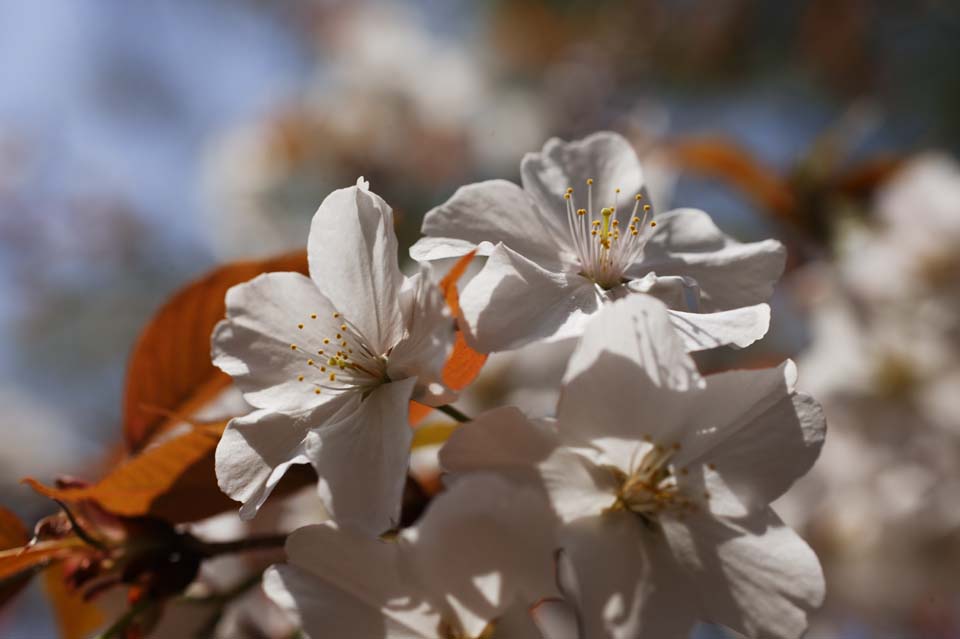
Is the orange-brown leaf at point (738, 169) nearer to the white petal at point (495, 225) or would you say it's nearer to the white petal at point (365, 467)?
the white petal at point (495, 225)

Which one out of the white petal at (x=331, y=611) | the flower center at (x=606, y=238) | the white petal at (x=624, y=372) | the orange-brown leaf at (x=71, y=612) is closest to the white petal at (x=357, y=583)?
the white petal at (x=331, y=611)

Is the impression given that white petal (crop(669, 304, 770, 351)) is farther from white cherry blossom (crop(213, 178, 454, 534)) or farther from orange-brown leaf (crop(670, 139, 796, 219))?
orange-brown leaf (crop(670, 139, 796, 219))

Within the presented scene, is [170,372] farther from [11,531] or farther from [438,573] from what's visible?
[438,573]

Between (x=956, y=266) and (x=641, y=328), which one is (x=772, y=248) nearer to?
(x=641, y=328)

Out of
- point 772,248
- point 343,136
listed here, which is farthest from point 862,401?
point 343,136

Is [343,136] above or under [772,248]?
under

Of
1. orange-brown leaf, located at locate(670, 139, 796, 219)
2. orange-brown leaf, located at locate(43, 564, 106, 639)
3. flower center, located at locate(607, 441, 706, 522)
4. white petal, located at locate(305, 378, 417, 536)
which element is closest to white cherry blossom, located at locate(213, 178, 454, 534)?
white petal, located at locate(305, 378, 417, 536)
